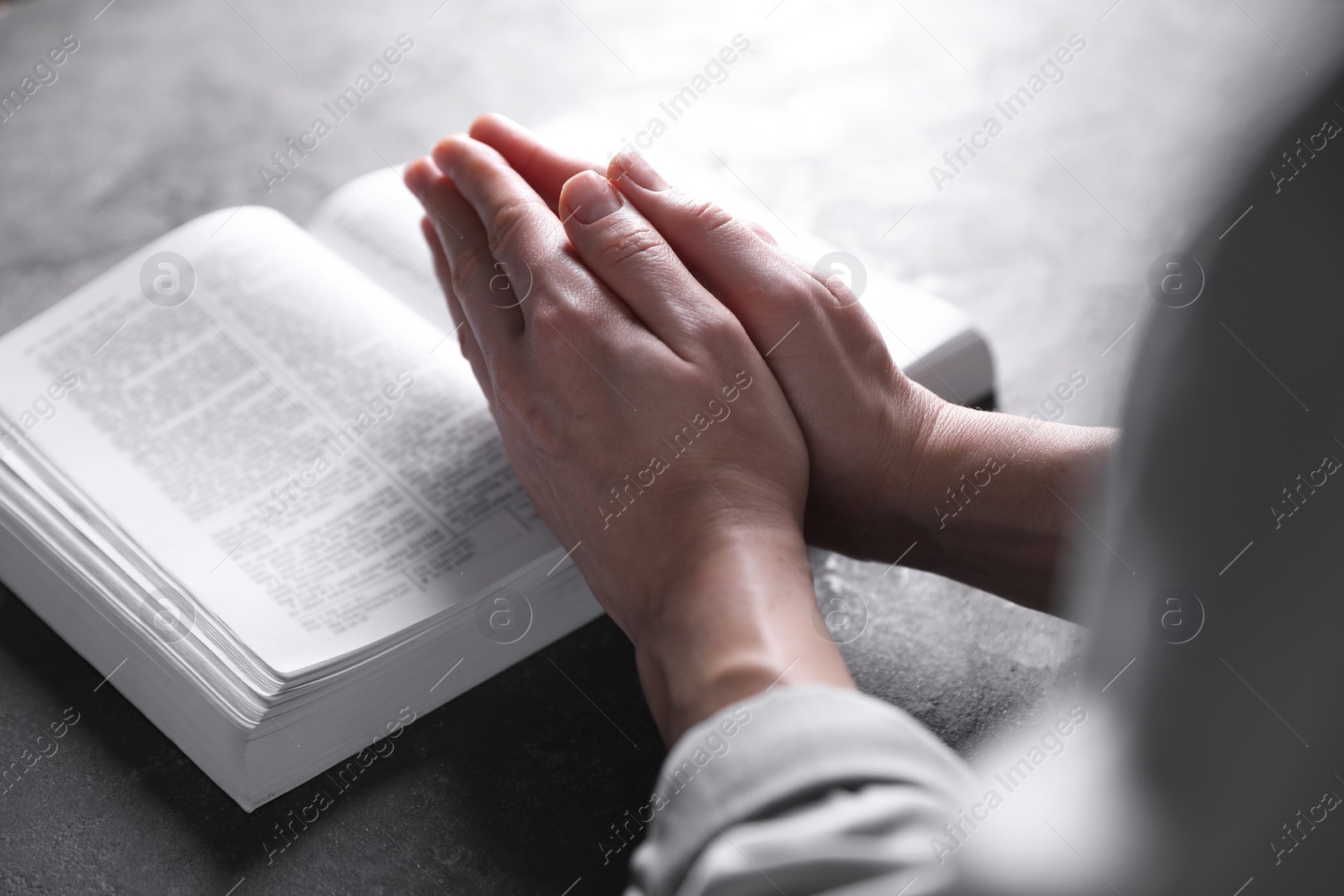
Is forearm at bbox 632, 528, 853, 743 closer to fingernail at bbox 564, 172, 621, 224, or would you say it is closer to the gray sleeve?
the gray sleeve

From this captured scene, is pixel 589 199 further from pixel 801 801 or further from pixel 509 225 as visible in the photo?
pixel 801 801

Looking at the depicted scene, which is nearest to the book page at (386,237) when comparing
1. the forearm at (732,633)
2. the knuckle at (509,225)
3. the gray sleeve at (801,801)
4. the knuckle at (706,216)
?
the knuckle at (509,225)

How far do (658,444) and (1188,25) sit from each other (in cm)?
110

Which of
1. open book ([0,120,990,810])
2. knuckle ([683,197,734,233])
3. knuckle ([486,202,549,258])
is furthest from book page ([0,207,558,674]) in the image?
knuckle ([683,197,734,233])

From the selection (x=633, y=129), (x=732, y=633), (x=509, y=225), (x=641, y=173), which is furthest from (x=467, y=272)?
(x=633, y=129)

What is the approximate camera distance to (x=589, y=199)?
77 cm

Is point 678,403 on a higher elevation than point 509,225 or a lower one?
lower

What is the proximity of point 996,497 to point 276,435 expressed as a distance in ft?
1.76

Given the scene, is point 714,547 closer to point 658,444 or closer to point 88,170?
point 658,444

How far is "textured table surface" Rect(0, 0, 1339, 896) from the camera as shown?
0.63m

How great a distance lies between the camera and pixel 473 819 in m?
0.64

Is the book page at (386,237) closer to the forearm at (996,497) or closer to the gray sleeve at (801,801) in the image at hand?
the forearm at (996,497)

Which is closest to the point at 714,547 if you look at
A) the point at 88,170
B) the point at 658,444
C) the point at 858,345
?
the point at 658,444

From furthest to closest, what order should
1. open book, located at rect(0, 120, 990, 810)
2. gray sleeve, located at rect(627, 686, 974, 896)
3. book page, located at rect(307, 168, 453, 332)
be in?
book page, located at rect(307, 168, 453, 332) → open book, located at rect(0, 120, 990, 810) → gray sleeve, located at rect(627, 686, 974, 896)
